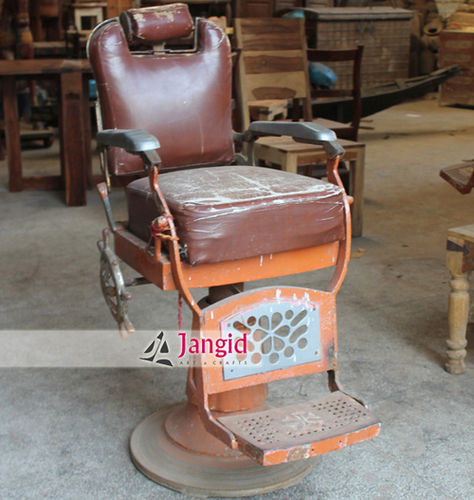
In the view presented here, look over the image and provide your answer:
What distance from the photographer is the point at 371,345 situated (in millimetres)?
2312

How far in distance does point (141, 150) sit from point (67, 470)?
752 millimetres

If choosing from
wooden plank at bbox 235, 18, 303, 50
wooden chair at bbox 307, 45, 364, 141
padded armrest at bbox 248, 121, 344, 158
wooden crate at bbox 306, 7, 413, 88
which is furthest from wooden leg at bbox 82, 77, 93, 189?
wooden crate at bbox 306, 7, 413, 88

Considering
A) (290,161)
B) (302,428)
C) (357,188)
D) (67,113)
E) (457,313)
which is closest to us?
(302,428)

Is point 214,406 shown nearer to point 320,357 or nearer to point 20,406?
point 320,357

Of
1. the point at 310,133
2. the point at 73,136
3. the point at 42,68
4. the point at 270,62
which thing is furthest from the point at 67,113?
the point at 310,133

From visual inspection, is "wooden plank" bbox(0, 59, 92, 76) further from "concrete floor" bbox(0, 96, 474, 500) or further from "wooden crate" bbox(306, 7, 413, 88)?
"wooden crate" bbox(306, 7, 413, 88)

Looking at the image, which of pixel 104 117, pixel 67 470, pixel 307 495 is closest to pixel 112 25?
pixel 104 117

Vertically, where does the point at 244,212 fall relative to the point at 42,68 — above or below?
below

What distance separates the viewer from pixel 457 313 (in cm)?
210

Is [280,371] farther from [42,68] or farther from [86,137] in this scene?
[86,137]

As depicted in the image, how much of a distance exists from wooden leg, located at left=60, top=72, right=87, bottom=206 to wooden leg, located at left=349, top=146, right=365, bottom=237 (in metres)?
1.55

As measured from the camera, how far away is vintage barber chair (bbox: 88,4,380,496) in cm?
149

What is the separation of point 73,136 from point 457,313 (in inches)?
103

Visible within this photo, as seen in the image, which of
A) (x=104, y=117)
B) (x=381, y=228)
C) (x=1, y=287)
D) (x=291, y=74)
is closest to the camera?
(x=104, y=117)
